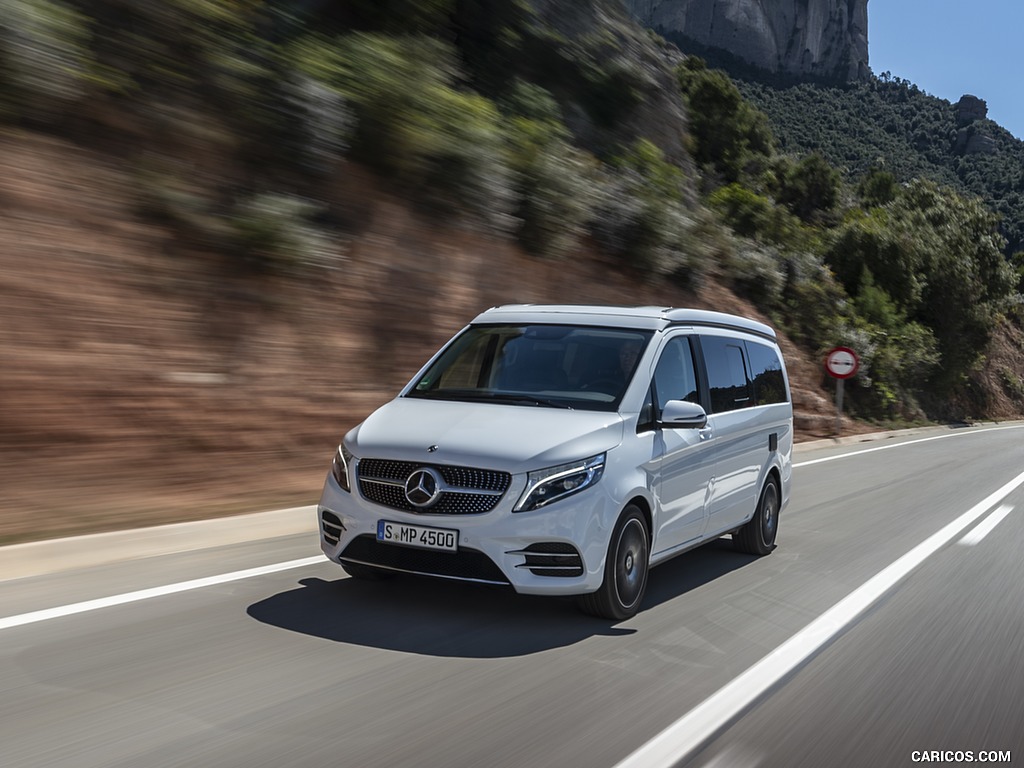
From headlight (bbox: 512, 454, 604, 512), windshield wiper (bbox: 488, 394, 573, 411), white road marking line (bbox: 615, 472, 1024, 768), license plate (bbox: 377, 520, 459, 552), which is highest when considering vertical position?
windshield wiper (bbox: 488, 394, 573, 411)

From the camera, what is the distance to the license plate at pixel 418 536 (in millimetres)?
5680

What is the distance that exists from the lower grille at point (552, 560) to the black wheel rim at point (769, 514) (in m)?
3.50

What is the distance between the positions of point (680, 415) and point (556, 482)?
118cm

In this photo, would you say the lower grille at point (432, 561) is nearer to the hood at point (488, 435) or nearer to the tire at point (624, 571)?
the hood at point (488, 435)

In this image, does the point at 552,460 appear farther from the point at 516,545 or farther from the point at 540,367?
the point at 540,367

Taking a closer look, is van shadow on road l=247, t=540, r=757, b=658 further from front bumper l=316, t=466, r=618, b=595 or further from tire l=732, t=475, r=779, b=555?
tire l=732, t=475, r=779, b=555

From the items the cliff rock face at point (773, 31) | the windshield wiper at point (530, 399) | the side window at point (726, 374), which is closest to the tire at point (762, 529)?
the side window at point (726, 374)

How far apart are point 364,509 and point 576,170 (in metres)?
15.8

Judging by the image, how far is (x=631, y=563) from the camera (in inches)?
246

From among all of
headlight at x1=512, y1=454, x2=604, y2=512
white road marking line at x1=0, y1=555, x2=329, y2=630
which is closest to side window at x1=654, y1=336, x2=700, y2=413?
headlight at x1=512, y1=454, x2=604, y2=512

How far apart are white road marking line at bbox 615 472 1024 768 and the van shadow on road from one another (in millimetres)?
867

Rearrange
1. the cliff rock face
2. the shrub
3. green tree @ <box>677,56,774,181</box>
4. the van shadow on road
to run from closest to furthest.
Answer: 1. the van shadow on road
2. the shrub
3. green tree @ <box>677,56,774,181</box>
4. the cliff rock face

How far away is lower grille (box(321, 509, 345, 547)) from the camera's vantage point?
610 cm

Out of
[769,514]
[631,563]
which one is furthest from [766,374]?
[631,563]
